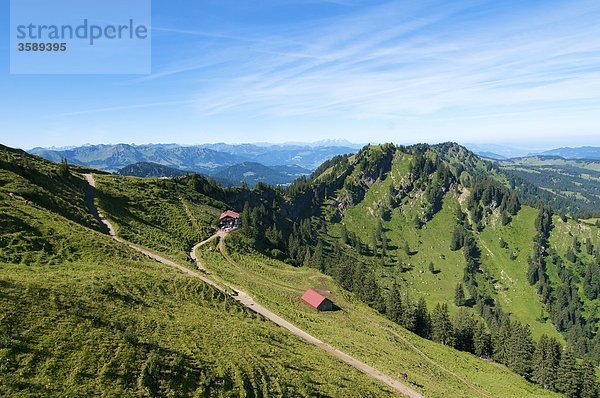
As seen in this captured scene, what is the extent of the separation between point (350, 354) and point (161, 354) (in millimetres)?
32172

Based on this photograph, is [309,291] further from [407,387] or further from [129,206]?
[129,206]

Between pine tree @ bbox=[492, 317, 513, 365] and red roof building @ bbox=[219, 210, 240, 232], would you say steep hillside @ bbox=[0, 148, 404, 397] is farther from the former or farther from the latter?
pine tree @ bbox=[492, 317, 513, 365]

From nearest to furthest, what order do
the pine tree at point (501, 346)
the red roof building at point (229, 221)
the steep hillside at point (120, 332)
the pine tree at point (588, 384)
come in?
the steep hillside at point (120, 332) < the pine tree at point (588, 384) < the pine tree at point (501, 346) < the red roof building at point (229, 221)

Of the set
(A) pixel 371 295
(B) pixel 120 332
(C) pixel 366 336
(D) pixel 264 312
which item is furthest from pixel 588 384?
(B) pixel 120 332

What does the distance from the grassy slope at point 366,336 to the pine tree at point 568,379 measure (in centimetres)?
1228

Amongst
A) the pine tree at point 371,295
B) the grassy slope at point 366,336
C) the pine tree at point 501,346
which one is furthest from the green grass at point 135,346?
the pine tree at point 501,346

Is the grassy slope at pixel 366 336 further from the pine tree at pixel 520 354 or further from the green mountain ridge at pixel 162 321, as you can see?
the pine tree at pixel 520 354

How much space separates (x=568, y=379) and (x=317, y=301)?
68.7 metres

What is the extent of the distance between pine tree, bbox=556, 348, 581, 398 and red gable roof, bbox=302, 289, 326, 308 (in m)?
65.6

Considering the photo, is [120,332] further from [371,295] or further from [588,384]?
[588,384]

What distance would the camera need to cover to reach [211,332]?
1674 inches

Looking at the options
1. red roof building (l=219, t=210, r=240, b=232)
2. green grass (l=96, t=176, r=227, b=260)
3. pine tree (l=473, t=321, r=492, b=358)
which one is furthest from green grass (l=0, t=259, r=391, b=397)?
pine tree (l=473, t=321, r=492, b=358)

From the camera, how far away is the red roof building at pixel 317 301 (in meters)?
83.2

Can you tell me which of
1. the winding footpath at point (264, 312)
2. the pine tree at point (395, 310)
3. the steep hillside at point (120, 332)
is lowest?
the pine tree at point (395, 310)
